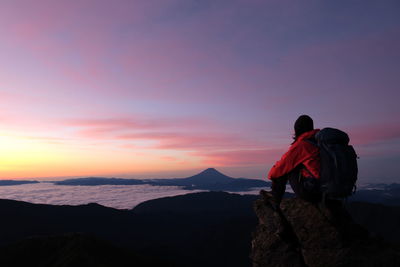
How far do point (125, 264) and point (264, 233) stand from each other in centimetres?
11066

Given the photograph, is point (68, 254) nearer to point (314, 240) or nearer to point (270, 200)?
point (270, 200)

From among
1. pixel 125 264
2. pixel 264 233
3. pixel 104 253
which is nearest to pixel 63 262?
pixel 104 253

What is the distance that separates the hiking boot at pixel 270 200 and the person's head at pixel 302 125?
2085 mm

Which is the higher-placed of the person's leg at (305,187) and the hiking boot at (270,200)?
the person's leg at (305,187)

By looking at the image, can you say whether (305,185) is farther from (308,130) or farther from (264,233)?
(264,233)

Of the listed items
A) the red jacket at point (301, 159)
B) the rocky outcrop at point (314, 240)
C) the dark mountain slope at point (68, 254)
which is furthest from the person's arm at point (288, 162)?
the dark mountain slope at point (68, 254)

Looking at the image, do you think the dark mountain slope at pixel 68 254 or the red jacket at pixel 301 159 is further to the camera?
the dark mountain slope at pixel 68 254

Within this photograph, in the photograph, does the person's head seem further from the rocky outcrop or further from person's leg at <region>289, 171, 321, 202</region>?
the rocky outcrop

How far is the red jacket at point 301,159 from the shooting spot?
7.65 m

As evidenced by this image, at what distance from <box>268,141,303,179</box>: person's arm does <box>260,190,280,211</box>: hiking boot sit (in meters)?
1.13

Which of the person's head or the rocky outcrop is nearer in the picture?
the rocky outcrop

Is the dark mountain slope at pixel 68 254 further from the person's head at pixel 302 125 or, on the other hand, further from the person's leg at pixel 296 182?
the person's head at pixel 302 125

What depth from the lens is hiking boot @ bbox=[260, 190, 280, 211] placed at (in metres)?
9.25

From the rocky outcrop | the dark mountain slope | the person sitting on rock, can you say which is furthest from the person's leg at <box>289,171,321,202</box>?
the dark mountain slope
